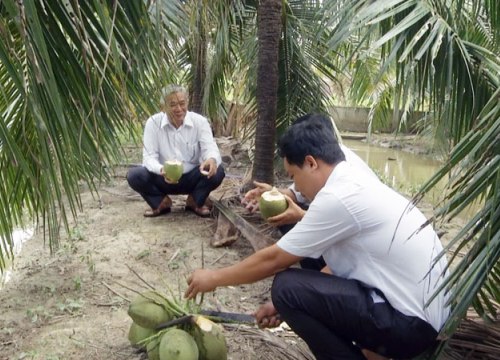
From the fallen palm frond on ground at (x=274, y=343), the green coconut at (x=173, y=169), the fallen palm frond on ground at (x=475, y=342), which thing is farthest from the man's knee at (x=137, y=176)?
the fallen palm frond on ground at (x=475, y=342)

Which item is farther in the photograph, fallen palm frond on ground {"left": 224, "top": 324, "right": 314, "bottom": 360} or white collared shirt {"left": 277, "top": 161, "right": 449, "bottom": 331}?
fallen palm frond on ground {"left": 224, "top": 324, "right": 314, "bottom": 360}

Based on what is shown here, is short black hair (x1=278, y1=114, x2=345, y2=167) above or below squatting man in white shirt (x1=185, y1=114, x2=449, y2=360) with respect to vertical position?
above

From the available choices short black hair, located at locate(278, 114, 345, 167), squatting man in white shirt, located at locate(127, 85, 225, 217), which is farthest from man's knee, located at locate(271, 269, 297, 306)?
squatting man in white shirt, located at locate(127, 85, 225, 217)

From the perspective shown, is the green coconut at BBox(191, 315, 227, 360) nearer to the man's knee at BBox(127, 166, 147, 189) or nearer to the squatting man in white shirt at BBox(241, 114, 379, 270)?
the squatting man in white shirt at BBox(241, 114, 379, 270)

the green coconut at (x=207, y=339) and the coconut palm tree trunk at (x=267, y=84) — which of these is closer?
the green coconut at (x=207, y=339)

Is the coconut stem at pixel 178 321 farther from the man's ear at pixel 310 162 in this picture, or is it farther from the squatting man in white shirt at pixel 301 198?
the man's ear at pixel 310 162

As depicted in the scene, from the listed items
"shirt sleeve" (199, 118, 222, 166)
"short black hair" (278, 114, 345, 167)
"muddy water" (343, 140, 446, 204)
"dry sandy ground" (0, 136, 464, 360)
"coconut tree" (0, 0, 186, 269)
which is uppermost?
"coconut tree" (0, 0, 186, 269)

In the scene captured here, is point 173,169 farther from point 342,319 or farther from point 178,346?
point 342,319

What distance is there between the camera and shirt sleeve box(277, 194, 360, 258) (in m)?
2.28

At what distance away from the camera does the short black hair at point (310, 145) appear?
244 cm

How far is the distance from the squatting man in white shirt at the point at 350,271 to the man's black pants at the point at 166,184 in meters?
2.69

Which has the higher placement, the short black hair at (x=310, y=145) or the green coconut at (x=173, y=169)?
the short black hair at (x=310, y=145)

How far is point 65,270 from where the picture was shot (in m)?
4.04

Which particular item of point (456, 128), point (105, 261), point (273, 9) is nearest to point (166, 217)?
point (105, 261)
